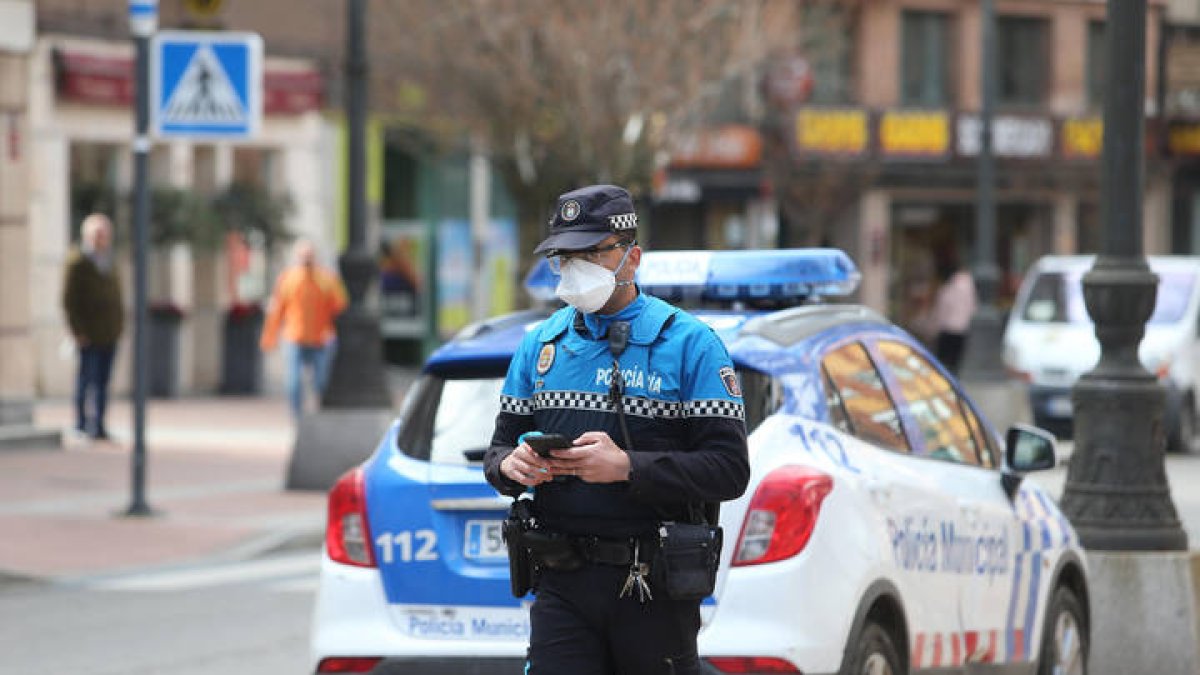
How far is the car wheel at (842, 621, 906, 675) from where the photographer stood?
7223mm

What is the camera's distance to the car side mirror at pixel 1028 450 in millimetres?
8453

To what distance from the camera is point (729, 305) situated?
8.39m

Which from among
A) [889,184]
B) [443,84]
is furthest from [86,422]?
[889,184]

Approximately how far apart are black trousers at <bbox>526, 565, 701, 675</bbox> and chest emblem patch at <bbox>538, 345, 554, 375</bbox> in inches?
17.9

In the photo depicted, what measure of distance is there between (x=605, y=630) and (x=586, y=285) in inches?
30.3

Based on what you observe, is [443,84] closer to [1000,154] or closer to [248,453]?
[248,453]

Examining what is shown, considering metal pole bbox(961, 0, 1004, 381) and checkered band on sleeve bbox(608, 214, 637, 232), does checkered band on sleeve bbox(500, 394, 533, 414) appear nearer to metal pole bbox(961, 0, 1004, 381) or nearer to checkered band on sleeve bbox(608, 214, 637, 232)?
checkered band on sleeve bbox(608, 214, 637, 232)

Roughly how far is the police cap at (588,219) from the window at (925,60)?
42.7 metres

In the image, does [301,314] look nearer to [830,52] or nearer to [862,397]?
[862,397]

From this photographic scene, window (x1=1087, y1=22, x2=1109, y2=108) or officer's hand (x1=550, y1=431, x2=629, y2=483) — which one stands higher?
window (x1=1087, y1=22, x2=1109, y2=108)

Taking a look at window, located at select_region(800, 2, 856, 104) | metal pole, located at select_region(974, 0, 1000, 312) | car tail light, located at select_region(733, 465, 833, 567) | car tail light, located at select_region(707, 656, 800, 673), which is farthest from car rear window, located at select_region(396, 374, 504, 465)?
window, located at select_region(800, 2, 856, 104)

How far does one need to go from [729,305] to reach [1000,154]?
40.4 m

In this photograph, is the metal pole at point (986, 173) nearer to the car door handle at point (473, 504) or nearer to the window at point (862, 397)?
the window at point (862, 397)

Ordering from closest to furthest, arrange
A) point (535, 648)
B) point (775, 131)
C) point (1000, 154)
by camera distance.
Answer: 1. point (535, 648)
2. point (775, 131)
3. point (1000, 154)
